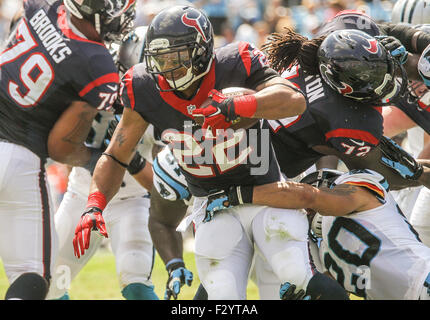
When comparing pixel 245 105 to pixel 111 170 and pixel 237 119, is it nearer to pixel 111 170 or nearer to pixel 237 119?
pixel 237 119

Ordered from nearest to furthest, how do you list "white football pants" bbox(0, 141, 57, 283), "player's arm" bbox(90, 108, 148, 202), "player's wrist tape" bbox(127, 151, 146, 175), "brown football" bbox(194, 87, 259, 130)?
"brown football" bbox(194, 87, 259, 130)
"player's arm" bbox(90, 108, 148, 202)
"white football pants" bbox(0, 141, 57, 283)
"player's wrist tape" bbox(127, 151, 146, 175)

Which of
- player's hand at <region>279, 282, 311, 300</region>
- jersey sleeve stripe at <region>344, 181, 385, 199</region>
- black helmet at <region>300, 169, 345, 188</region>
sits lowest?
player's hand at <region>279, 282, 311, 300</region>

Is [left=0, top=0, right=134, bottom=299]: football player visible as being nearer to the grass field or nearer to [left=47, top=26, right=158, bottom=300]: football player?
[left=47, top=26, right=158, bottom=300]: football player

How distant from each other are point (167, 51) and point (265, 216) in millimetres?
939

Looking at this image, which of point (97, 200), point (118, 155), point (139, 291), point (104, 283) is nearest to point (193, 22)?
point (118, 155)

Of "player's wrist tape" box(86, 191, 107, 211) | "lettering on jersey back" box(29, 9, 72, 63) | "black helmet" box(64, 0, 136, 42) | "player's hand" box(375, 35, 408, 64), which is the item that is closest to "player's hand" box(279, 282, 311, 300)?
"player's wrist tape" box(86, 191, 107, 211)

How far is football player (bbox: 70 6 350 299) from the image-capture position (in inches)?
133

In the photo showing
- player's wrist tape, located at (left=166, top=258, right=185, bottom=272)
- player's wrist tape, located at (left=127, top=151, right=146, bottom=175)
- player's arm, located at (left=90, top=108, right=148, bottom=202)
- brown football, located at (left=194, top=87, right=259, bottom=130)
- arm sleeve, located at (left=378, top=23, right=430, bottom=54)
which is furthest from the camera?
player's wrist tape, located at (left=127, top=151, right=146, bottom=175)

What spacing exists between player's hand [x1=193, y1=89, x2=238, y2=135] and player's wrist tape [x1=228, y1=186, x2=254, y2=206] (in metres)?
0.39

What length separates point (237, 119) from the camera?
319 cm

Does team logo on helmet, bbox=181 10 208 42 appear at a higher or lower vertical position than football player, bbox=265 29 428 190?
higher

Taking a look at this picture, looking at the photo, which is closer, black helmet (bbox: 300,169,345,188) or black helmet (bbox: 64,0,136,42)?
black helmet (bbox: 300,169,345,188)
